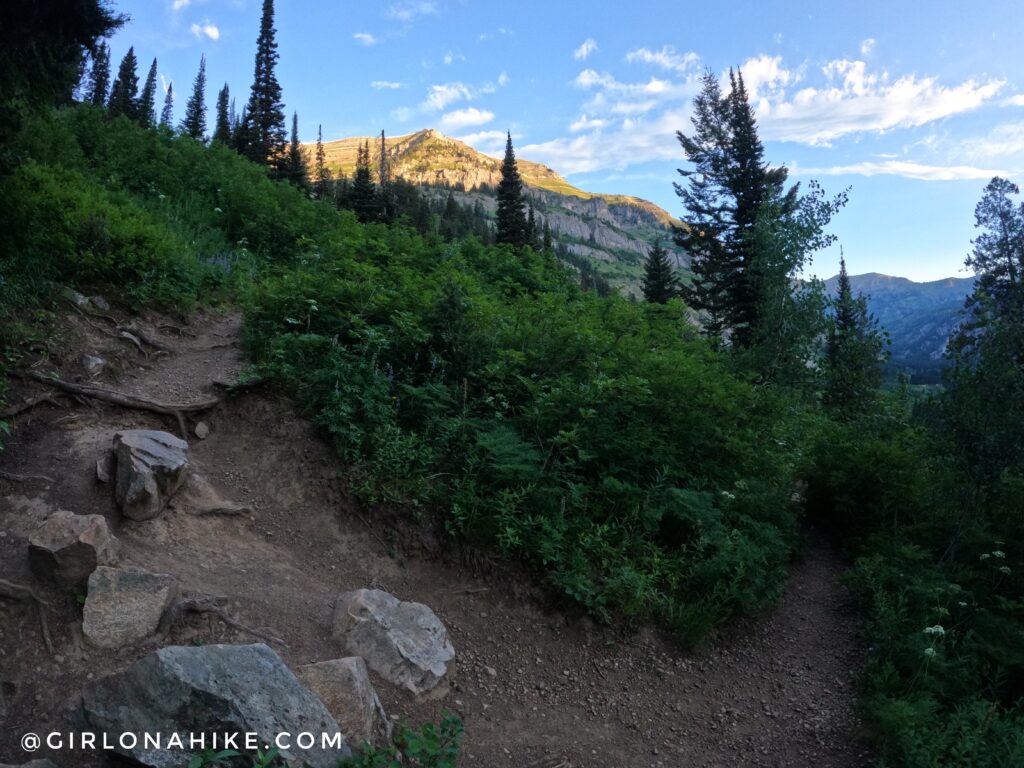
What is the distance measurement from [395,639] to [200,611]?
150 centimetres

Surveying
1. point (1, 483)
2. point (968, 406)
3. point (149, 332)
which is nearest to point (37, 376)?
point (1, 483)

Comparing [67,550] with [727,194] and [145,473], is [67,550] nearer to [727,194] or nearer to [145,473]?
[145,473]

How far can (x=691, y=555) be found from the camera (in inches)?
274

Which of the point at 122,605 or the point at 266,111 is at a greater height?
the point at 266,111

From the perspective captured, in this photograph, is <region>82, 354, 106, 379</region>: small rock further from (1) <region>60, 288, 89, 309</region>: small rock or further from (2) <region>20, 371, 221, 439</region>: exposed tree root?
(1) <region>60, 288, 89, 309</region>: small rock

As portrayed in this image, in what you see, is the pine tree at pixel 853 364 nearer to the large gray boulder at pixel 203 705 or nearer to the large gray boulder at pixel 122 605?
the large gray boulder at pixel 203 705

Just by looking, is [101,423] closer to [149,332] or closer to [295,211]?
[149,332]

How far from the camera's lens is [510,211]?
3234cm

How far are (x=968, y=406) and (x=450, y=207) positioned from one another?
89.4m

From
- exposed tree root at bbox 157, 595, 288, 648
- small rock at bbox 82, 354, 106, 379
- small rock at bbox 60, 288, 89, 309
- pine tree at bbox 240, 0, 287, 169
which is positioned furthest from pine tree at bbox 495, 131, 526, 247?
exposed tree root at bbox 157, 595, 288, 648

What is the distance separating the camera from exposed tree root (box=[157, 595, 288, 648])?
4008 mm

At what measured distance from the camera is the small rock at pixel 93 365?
682cm

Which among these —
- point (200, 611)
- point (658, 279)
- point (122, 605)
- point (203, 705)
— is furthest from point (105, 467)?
point (658, 279)

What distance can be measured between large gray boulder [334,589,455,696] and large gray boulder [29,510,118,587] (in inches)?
71.8
